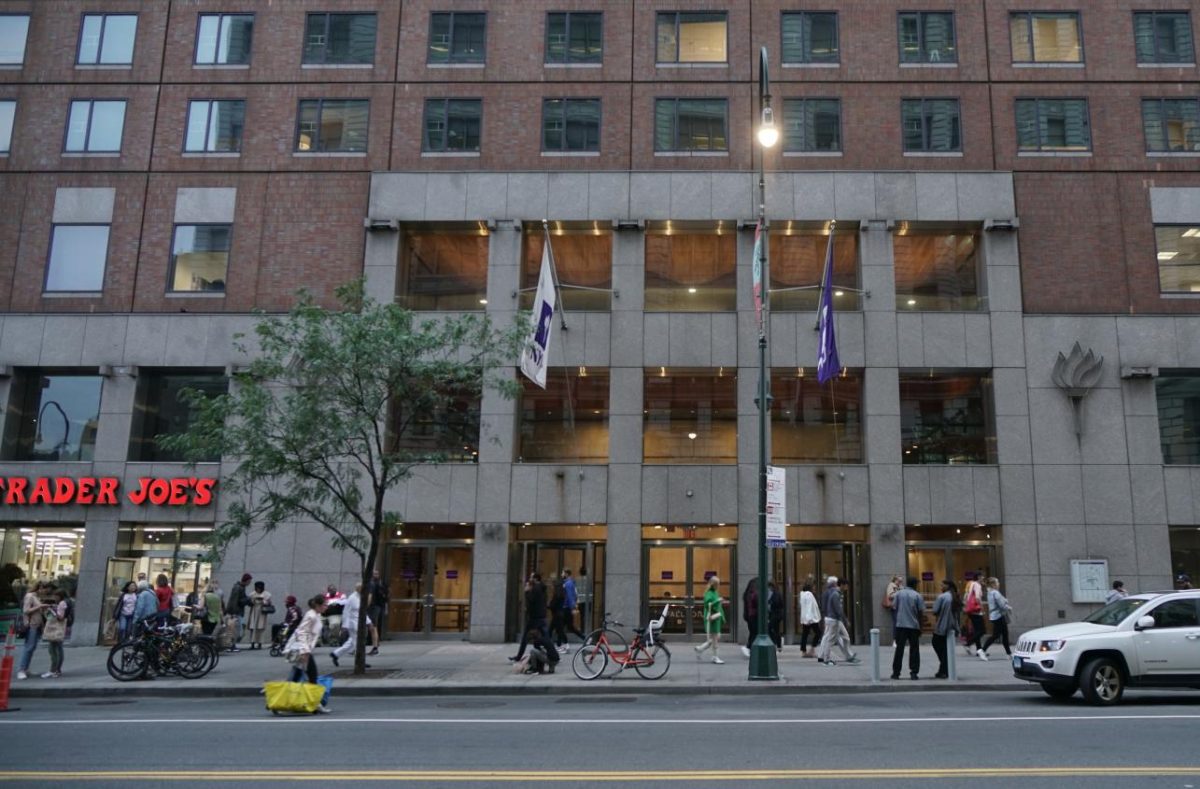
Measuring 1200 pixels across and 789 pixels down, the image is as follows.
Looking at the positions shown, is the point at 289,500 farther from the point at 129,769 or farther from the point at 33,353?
the point at 33,353

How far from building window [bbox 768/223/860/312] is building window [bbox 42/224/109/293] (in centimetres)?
1980

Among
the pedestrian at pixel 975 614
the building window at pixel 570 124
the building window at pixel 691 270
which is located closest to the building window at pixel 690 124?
the building window at pixel 570 124

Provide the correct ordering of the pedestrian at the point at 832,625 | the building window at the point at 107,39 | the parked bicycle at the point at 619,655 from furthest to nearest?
the building window at the point at 107,39
the pedestrian at the point at 832,625
the parked bicycle at the point at 619,655

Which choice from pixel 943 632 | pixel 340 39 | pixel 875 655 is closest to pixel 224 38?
pixel 340 39

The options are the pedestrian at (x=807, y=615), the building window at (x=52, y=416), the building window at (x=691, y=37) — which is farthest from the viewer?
the building window at (x=691, y=37)

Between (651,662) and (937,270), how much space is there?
609 inches

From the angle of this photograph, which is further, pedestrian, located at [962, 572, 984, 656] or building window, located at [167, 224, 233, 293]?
building window, located at [167, 224, 233, 293]

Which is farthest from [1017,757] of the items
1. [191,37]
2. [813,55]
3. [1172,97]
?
[191,37]

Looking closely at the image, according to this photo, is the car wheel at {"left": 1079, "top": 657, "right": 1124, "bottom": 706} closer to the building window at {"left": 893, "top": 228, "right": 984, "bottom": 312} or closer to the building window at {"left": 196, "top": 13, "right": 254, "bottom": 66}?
the building window at {"left": 893, "top": 228, "right": 984, "bottom": 312}

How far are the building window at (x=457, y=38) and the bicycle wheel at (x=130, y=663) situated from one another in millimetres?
18476

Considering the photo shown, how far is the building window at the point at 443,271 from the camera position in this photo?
2719 centimetres

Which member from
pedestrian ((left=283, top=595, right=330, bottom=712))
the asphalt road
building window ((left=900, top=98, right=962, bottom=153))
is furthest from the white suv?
building window ((left=900, top=98, right=962, bottom=153))

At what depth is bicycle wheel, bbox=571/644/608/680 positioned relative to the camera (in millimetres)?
17547

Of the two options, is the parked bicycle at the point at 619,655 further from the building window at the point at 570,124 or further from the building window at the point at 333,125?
the building window at the point at 333,125
